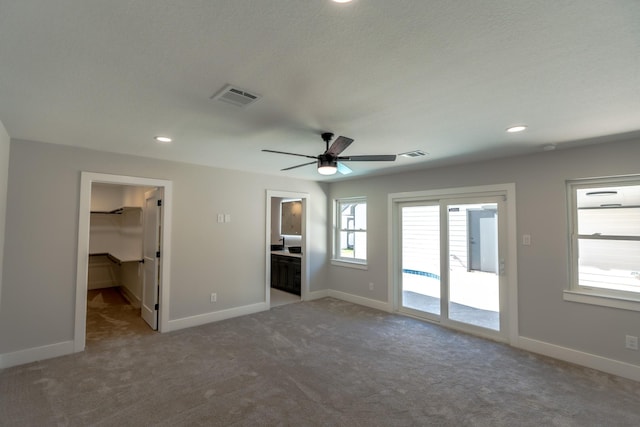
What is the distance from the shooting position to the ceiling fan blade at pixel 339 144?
2.47m

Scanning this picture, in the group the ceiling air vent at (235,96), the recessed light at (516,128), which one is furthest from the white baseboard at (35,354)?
the recessed light at (516,128)

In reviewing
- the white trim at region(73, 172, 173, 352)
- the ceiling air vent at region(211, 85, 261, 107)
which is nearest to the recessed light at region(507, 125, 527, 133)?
the ceiling air vent at region(211, 85, 261, 107)

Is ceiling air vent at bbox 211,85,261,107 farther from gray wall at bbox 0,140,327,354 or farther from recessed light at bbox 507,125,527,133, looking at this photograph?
gray wall at bbox 0,140,327,354

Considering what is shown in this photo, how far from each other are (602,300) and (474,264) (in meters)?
1.34

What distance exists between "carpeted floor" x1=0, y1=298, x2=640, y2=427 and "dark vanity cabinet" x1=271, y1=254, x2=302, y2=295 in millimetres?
2267

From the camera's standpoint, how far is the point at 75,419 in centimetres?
225

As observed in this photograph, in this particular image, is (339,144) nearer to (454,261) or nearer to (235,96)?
(235,96)

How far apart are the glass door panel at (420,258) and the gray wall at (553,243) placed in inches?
31.9

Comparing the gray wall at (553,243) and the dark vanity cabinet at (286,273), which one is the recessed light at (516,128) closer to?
the gray wall at (553,243)

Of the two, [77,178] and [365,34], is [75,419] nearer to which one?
[77,178]

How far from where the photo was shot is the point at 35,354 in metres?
3.19

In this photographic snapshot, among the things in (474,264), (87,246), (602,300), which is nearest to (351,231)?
(474,264)

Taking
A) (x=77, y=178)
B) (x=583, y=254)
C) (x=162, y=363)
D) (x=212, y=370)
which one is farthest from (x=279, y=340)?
(x=583, y=254)

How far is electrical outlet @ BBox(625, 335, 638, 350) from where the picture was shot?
2.92 metres
